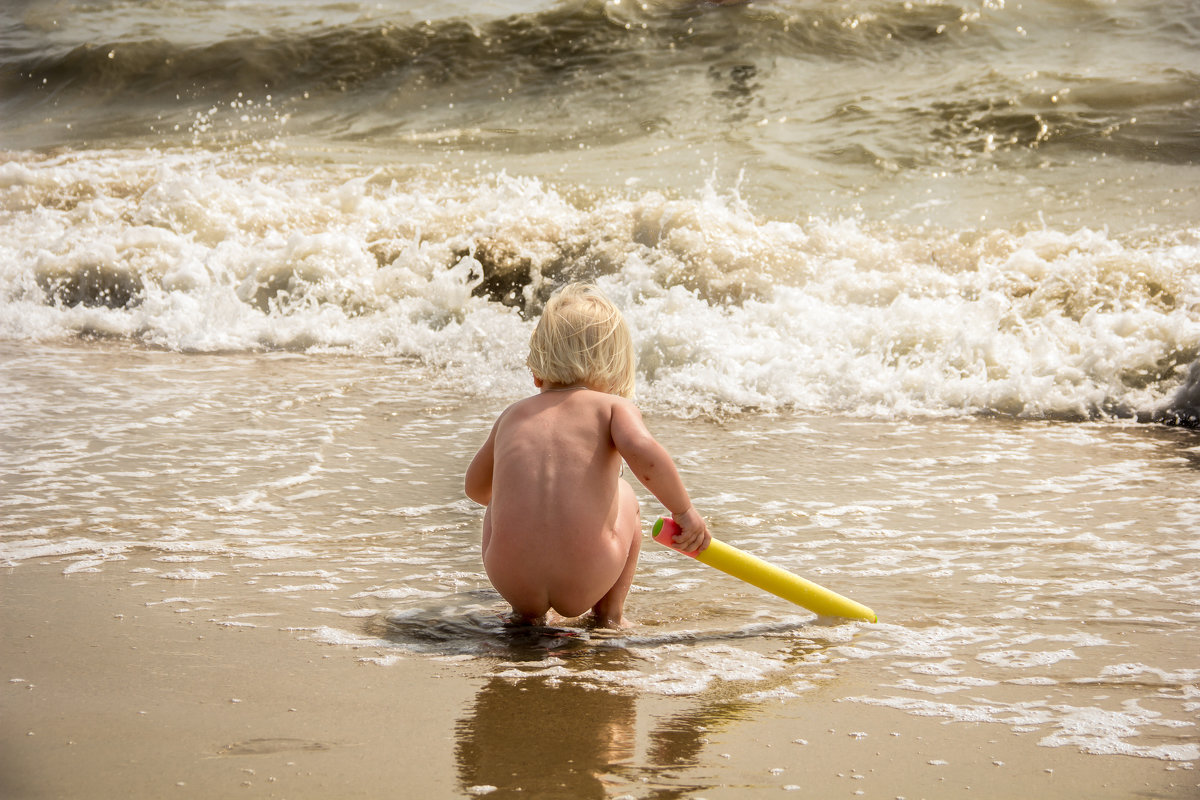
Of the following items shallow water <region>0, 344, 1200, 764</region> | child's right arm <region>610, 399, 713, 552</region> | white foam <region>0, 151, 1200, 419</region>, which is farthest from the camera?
white foam <region>0, 151, 1200, 419</region>

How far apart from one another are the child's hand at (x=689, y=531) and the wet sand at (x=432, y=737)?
447 millimetres

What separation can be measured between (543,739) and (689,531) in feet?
2.42

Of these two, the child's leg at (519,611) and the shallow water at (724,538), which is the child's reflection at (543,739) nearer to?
the shallow water at (724,538)

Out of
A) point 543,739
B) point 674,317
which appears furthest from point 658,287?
point 543,739

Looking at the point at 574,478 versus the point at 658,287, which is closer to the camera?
the point at 574,478

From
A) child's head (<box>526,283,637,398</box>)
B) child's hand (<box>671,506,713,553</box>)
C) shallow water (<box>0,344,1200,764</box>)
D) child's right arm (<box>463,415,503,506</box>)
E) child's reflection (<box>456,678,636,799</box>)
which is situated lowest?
shallow water (<box>0,344,1200,764</box>)

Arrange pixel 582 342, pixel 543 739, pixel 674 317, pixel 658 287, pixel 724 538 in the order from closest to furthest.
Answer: pixel 543 739 < pixel 582 342 < pixel 724 538 < pixel 674 317 < pixel 658 287

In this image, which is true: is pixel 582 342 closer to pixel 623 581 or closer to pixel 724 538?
pixel 623 581

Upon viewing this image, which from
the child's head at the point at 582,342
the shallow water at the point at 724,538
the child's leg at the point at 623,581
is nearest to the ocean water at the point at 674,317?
the shallow water at the point at 724,538

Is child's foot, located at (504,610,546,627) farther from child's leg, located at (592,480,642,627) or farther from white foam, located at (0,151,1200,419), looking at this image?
white foam, located at (0,151,1200,419)

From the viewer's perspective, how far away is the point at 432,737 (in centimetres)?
230

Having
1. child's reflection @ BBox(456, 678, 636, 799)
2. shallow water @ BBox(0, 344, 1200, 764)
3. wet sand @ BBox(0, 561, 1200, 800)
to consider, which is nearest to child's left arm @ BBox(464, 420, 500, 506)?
shallow water @ BBox(0, 344, 1200, 764)

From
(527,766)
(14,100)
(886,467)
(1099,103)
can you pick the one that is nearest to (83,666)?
(527,766)

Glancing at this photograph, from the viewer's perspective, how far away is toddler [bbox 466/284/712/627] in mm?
2848
